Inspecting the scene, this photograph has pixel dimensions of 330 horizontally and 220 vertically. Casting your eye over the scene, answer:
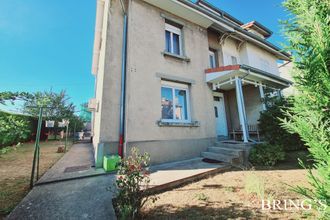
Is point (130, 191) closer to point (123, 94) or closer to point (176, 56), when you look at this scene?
point (123, 94)

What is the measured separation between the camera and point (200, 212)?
8.66 feet

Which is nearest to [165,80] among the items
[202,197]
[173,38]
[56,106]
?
[173,38]

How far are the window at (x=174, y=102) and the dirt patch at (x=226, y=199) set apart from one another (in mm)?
3063

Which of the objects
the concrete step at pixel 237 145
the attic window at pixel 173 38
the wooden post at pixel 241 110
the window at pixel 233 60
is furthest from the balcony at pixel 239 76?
the concrete step at pixel 237 145

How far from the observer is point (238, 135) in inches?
351

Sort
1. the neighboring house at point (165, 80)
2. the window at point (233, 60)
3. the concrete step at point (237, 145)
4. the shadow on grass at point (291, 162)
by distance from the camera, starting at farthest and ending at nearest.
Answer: the window at point (233, 60), the concrete step at point (237, 145), the neighboring house at point (165, 80), the shadow on grass at point (291, 162)

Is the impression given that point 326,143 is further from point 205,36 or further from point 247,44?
point 247,44

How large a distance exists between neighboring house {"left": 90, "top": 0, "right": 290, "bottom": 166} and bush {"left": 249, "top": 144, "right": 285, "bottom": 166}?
78 cm

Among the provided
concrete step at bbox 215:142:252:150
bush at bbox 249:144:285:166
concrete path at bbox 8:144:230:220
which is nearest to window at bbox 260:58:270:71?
bush at bbox 249:144:285:166

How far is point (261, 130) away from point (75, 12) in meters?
13.3

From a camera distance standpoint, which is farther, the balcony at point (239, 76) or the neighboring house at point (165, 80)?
the balcony at point (239, 76)

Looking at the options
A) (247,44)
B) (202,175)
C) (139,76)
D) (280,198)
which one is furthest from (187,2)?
(280,198)

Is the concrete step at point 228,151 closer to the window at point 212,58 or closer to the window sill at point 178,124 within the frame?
the window sill at point 178,124

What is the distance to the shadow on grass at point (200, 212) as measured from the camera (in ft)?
8.19
